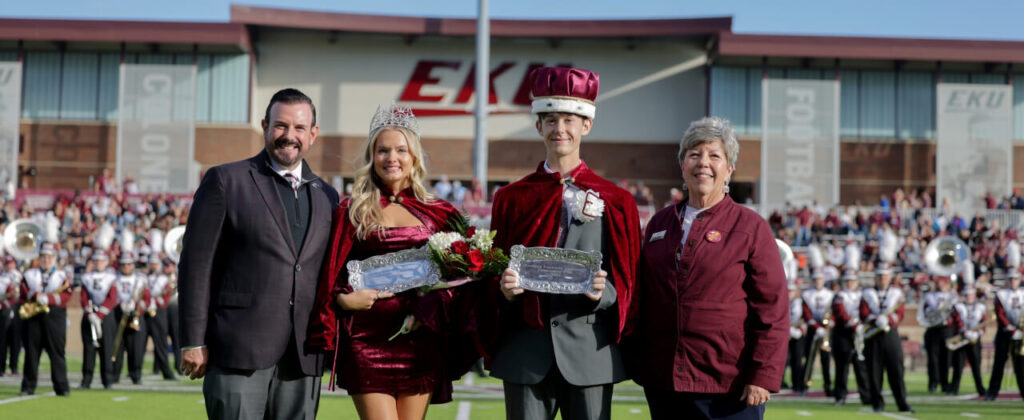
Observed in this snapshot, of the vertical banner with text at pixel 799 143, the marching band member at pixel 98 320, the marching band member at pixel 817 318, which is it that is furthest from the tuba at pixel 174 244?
the vertical banner with text at pixel 799 143

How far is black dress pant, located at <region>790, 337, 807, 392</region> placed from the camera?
16.3 meters

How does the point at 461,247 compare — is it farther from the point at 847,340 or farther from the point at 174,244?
the point at 847,340

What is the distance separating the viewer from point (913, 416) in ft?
40.7

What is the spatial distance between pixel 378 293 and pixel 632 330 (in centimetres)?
113

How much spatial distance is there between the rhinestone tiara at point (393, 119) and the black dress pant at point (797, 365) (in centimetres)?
1240

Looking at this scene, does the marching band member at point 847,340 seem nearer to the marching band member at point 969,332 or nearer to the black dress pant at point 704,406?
the marching band member at point 969,332

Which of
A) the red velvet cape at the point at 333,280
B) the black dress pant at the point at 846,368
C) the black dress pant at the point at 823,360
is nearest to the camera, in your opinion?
the red velvet cape at the point at 333,280

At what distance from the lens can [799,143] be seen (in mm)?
34938

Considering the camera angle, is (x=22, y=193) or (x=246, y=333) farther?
(x=22, y=193)

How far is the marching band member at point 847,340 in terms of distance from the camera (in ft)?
46.1

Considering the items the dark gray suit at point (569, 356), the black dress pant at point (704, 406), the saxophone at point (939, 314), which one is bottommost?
the saxophone at point (939, 314)

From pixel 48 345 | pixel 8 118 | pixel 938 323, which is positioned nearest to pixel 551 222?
pixel 48 345

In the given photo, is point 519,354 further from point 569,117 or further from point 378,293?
point 569,117

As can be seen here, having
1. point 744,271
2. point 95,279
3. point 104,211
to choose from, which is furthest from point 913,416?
point 104,211
